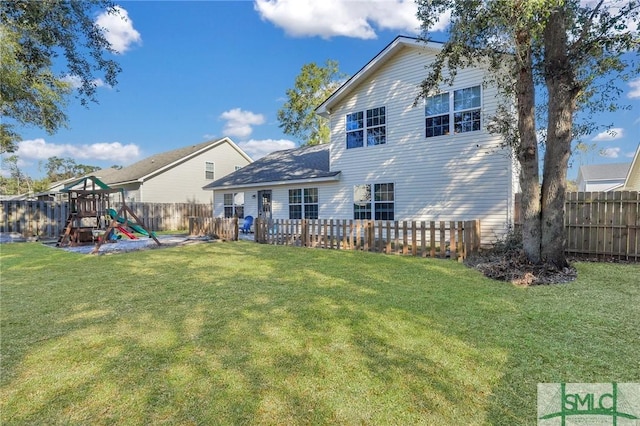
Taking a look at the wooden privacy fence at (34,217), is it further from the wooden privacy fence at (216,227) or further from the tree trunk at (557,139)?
the tree trunk at (557,139)

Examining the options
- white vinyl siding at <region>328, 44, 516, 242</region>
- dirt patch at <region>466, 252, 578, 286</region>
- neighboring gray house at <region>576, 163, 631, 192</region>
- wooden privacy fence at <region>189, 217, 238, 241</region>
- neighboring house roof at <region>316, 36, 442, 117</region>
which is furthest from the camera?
neighboring gray house at <region>576, 163, 631, 192</region>

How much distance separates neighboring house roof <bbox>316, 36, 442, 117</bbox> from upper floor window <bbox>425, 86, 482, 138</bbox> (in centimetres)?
169

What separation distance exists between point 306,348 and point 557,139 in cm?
697

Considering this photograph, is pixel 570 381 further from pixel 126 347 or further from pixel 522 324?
pixel 126 347

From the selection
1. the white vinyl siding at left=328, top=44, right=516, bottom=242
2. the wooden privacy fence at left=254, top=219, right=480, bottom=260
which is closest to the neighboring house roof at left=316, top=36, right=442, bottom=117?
the white vinyl siding at left=328, top=44, right=516, bottom=242

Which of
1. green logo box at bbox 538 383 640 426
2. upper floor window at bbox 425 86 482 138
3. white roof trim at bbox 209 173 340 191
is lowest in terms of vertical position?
green logo box at bbox 538 383 640 426

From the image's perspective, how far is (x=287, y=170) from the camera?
16.9 metres

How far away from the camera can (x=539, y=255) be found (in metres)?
6.81

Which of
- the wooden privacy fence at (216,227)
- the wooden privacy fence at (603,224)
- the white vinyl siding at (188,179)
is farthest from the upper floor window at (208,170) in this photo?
the wooden privacy fence at (603,224)

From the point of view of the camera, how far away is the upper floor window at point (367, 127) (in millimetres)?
12984

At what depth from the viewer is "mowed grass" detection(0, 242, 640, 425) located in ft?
7.87

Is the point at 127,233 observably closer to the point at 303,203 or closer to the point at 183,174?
the point at 303,203

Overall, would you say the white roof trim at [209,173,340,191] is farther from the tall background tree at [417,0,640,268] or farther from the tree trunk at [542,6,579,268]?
the tree trunk at [542,6,579,268]

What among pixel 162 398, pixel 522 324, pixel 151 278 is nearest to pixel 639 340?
pixel 522 324
